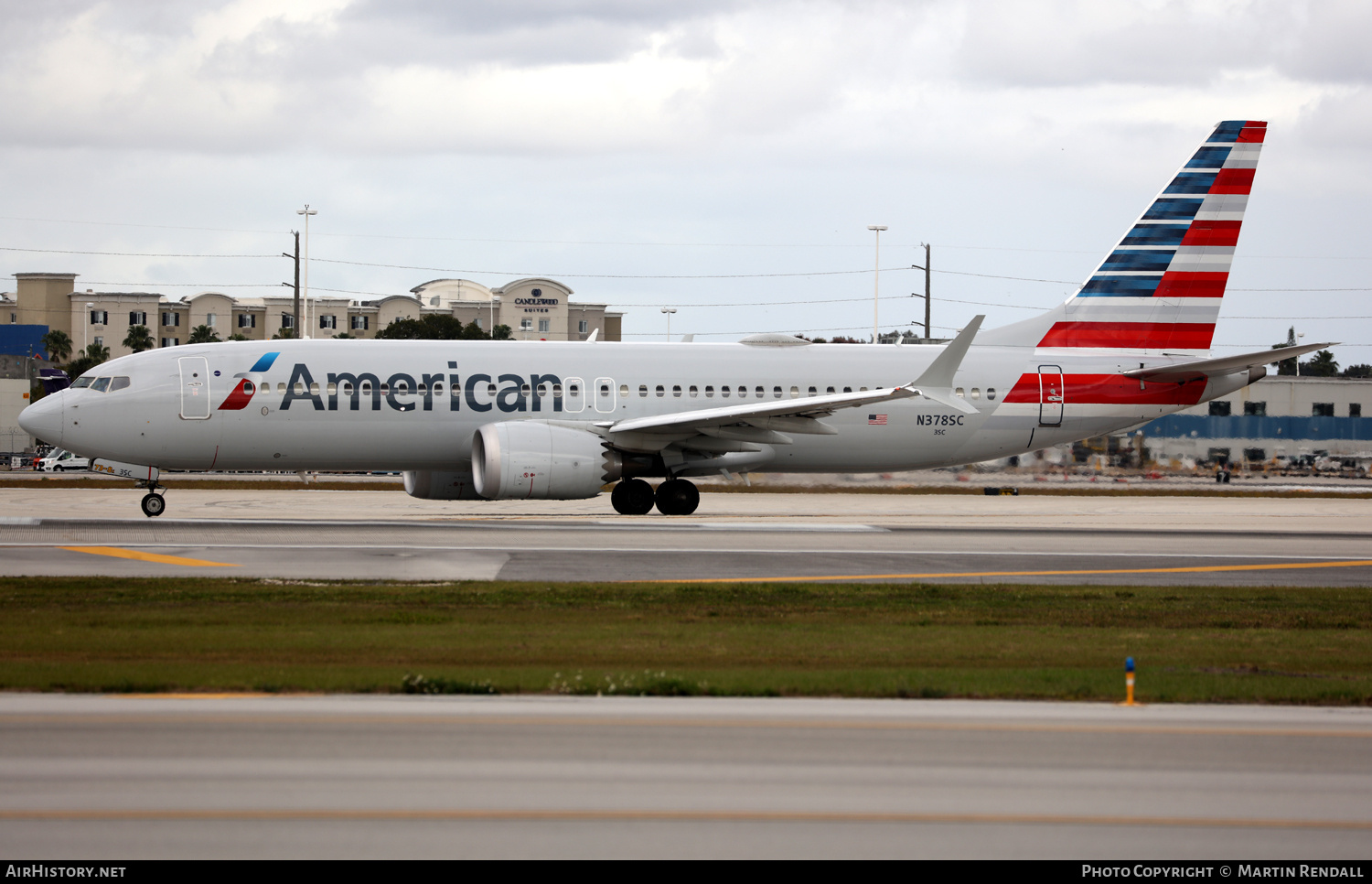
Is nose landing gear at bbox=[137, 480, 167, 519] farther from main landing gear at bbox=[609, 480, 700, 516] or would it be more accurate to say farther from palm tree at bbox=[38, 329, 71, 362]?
palm tree at bbox=[38, 329, 71, 362]

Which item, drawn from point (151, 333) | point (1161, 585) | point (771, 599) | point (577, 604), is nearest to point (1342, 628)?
point (1161, 585)

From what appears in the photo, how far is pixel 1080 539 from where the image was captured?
87.6 ft

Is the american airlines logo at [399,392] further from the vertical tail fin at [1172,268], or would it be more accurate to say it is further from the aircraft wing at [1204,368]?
the aircraft wing at [1204,368]

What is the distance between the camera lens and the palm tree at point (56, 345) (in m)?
122

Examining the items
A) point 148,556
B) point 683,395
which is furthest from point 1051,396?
point 148,556

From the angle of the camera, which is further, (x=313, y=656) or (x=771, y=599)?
(x=771, y=599)

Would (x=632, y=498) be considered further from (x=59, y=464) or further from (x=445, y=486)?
(x=59, y=464)

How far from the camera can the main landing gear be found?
3006 centimetres

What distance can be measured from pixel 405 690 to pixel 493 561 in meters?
10.1

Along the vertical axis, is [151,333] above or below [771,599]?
above

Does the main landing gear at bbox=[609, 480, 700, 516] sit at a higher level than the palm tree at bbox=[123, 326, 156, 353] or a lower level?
lower

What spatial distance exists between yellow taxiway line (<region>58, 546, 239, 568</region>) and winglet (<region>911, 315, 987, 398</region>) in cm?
1486

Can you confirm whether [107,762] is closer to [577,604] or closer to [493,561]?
[577,604]

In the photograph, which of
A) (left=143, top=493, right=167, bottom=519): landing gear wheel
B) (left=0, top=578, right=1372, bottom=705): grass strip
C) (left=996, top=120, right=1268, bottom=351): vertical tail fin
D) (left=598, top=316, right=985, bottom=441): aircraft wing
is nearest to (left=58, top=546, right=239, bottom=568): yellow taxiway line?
(left=0, top=578, right=1372, bottom=705): grass strip
